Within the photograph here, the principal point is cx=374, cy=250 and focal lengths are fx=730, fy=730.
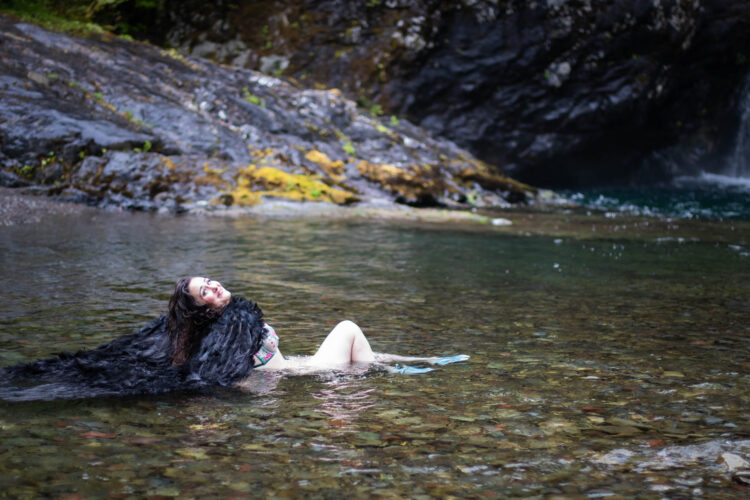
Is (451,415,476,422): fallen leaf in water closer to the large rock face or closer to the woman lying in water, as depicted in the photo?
the woman lying in water

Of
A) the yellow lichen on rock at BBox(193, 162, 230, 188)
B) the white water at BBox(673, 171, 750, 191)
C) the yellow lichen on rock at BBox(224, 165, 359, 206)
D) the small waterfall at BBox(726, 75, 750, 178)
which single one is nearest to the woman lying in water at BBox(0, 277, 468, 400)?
the yellow lichen on rock at BBox(224, 165, 359, 206)

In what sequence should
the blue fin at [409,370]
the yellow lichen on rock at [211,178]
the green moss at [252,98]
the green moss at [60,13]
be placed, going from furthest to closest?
the green moss at [60,13] < the green moss at [252,98] < the yellow lichen on rock at [211,178] < the blue fin at [409,370]

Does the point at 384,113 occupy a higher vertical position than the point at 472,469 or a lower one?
higher

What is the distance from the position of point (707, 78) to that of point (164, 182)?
2934 cm

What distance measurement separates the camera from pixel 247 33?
29.7 metres

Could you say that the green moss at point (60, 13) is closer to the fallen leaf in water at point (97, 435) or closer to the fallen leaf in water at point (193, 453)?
the fallen leaf in water at point (97, 435)

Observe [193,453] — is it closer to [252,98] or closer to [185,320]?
[185,320]

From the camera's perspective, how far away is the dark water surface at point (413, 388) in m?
3.57

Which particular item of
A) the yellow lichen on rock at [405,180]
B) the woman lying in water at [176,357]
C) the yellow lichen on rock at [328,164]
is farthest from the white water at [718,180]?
the woman lying in water at [176,357]

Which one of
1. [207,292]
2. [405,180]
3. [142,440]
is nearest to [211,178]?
[405,180]

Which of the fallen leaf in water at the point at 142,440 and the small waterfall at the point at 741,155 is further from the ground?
the small waterfall at the point at 741,155

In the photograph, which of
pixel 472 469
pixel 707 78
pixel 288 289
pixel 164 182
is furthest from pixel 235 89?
→ pixel 707 78

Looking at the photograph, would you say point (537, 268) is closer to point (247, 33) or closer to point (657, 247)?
point (657, 247)

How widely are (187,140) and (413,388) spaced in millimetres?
16874
